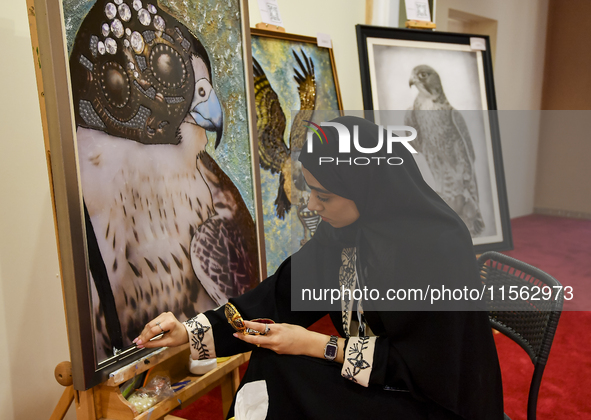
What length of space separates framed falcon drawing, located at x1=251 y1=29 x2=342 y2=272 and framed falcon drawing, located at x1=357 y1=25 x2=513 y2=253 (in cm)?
30

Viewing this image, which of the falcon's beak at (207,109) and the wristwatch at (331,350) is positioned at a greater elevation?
the falcon's beak at (207,109)

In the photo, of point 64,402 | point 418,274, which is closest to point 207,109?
point 418,274

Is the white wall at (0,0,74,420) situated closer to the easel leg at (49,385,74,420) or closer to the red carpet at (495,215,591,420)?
the easel leg at (49,385,74,420)

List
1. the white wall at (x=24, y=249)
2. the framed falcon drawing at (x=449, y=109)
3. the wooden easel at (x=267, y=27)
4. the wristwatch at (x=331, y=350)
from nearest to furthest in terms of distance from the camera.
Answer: the wristwatch at (x=331, y=350) → the white wall at (x=24, y=249) → the wooden easel at (x=267, y=27) → the framed falcon drawing at (x=449, y=109)

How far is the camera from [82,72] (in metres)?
0.96

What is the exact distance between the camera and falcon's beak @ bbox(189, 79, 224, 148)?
127cm

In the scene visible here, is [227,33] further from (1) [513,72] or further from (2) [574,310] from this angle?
(1) [513,72]

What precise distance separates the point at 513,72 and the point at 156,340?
18.1 feet

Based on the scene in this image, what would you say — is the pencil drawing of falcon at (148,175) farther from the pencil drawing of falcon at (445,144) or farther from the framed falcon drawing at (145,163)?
the pencil drawing of falcon at (445,144)

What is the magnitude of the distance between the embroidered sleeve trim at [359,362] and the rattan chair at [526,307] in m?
0.32

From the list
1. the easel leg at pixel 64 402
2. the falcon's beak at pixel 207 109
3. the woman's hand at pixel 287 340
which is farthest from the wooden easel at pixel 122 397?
the falcon's beak at pixel 207 109

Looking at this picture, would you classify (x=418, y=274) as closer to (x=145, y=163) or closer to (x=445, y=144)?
(x=145, y=163)

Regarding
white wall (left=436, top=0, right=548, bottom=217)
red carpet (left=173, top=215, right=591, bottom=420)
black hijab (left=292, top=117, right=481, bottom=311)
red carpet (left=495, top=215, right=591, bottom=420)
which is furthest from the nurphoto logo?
white wall (left=436, top=0, right=548, bottom=217)

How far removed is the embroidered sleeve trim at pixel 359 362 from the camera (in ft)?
3.37
